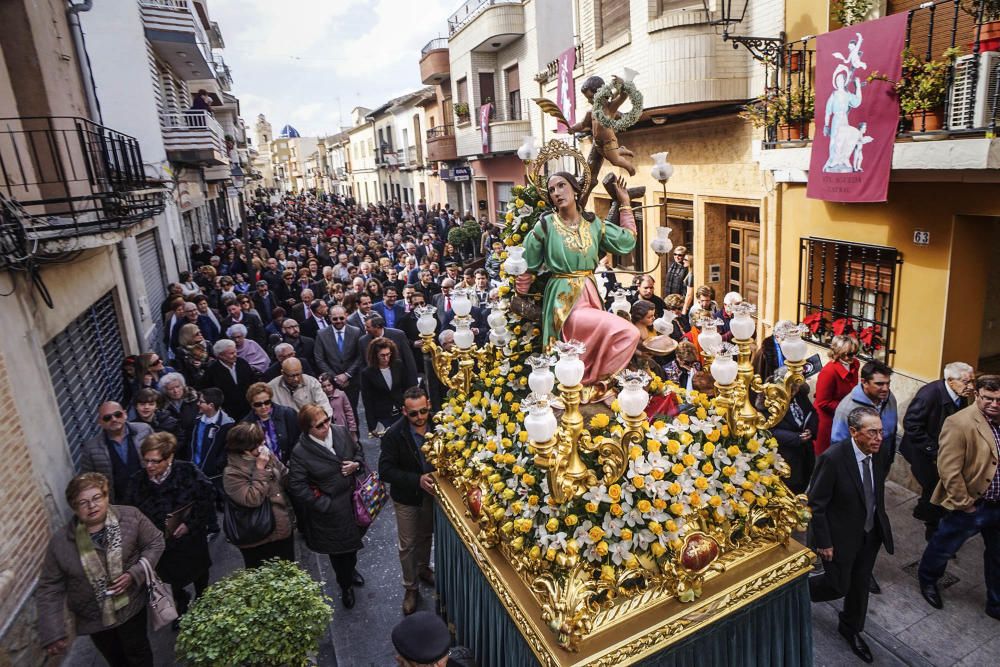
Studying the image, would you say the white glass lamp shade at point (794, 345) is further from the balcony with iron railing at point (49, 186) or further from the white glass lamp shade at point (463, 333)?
the balcony with iron railing at point (49, 186)

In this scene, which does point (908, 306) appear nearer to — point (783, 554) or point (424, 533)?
point (783, 554)

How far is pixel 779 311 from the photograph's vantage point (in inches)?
350

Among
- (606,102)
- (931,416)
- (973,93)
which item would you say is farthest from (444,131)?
(931,416)

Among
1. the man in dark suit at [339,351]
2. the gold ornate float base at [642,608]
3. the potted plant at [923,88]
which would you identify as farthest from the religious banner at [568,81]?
the gold ornate float base at [642,608]

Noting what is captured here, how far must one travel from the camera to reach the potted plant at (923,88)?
5516 millimetres

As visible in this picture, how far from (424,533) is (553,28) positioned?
1368 centimetres

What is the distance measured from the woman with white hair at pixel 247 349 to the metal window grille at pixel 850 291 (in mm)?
7120

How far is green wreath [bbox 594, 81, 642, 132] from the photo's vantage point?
405 cm

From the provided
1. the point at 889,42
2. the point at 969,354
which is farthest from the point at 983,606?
the point at 889,42

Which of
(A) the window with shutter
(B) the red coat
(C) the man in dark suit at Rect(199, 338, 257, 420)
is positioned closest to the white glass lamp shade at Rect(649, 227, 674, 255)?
(B) the red coat

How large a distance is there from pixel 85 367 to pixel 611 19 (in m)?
10.4

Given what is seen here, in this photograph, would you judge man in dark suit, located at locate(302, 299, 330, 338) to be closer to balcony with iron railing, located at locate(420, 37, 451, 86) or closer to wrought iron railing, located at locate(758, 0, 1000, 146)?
wrought iron railing, located at locate(758, 0, 1000, 146)

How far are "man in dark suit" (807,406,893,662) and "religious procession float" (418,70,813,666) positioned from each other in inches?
20.2

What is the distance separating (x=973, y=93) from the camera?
5.21m
